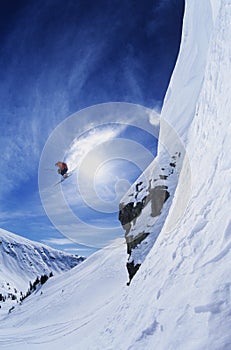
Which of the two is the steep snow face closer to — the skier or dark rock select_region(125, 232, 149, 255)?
dark rock select_region(125, 232, 149, 255)

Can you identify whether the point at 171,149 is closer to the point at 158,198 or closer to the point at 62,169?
the point at 158,198

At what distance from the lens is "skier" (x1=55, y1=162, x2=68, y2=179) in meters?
19.9

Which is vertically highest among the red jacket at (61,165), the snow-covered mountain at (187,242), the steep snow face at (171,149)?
the red jacket at (61,165)

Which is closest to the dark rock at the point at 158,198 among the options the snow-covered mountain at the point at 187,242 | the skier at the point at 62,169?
the snow-covered mountain at the point at 187,242

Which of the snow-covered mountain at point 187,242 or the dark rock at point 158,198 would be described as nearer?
the snow-covered mountain at point 187,242

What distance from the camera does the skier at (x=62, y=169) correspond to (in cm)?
1992

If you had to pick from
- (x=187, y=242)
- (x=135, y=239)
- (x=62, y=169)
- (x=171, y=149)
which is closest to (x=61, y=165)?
(x=62, y=169)

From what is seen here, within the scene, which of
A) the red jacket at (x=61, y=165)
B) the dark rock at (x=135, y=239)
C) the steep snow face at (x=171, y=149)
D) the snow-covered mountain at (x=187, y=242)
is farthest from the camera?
the red jacket at (x=61, y=165)

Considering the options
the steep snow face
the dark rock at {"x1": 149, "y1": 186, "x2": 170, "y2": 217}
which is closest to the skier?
the steep snow face

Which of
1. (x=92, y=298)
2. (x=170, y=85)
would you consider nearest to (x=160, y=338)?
(x=170, y=85)

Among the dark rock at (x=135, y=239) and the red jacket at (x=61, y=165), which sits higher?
the red jacket at (x=61, y=165)

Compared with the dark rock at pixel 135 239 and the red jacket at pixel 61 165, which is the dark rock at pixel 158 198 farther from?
the red jacket at pixel 61 165

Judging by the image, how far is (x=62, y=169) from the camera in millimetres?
19984

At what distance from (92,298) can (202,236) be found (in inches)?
924
